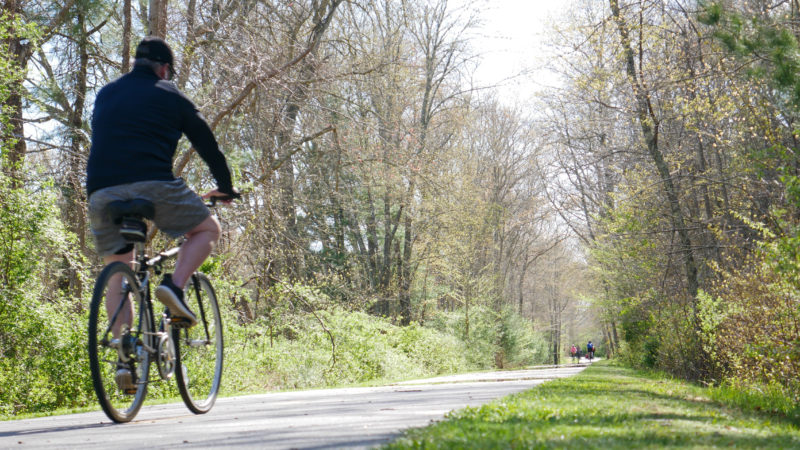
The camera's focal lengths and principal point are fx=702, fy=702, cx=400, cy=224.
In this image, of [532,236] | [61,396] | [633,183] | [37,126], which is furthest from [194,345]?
[532,236]

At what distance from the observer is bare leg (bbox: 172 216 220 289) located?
4684 mm

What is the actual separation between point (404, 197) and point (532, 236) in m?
26.0

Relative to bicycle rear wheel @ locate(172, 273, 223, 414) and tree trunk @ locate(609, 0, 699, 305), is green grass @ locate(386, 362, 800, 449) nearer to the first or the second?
bicycle rear wheel @ locate(172, 273, 223, 414)

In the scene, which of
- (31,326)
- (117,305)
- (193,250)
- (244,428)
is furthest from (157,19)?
(244,428)

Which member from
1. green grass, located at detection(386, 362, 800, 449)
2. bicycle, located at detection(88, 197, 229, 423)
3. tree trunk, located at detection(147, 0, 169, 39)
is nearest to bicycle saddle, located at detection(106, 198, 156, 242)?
bicycle, located at detection(88, 197, 229, 423)

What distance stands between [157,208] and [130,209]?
0.19 meters

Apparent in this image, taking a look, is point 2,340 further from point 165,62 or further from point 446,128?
point 446,128

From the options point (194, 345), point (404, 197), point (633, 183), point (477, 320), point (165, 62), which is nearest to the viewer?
point (165, 62)

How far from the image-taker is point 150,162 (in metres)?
4.43

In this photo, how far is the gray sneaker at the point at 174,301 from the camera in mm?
4570

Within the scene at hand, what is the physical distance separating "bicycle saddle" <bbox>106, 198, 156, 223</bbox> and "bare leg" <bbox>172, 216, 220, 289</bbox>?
0.41m

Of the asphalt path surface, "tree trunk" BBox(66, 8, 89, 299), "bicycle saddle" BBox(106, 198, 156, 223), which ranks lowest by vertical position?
the asphalt path surface

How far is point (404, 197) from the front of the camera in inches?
1045

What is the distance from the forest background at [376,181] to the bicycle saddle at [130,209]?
21.5ft
